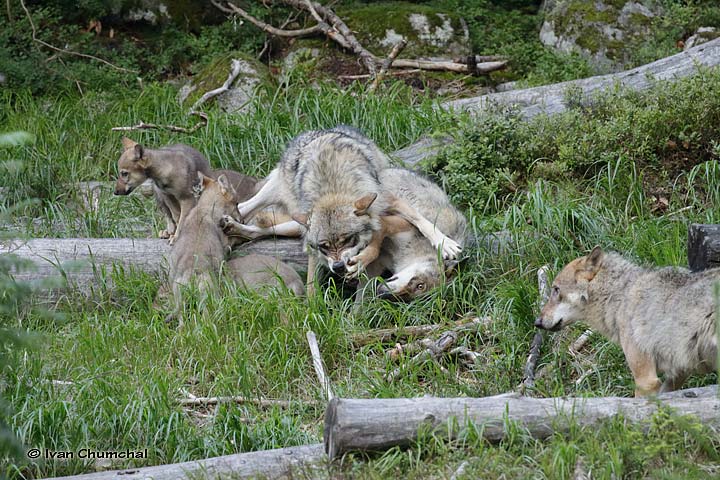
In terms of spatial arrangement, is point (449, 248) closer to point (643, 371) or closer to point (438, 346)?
point (438, 346)

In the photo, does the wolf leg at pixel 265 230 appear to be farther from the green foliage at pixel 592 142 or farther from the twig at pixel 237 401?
the twig at pixel 237 401

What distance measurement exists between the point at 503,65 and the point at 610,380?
307 inches

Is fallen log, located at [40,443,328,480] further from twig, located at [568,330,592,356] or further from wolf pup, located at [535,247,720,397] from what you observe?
twig, located at [568,330,592,356]

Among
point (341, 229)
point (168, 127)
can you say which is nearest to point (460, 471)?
point (341, 229)

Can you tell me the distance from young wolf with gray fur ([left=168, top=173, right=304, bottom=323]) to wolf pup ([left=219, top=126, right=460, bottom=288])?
172 millimetres

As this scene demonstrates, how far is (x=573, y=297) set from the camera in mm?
5805

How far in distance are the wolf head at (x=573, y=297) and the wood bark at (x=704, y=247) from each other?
28.1 inches

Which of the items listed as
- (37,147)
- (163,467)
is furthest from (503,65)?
(163,467)

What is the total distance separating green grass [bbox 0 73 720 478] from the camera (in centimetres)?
441

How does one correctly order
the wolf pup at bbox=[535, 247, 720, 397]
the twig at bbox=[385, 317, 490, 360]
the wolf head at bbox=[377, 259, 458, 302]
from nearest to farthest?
the wolf pup at bbox=[535, 247, 720, 397] < the twig at bbox=[385, 317, 490, 360] < the wolf head at bbox=[377, 259, 458, 302]

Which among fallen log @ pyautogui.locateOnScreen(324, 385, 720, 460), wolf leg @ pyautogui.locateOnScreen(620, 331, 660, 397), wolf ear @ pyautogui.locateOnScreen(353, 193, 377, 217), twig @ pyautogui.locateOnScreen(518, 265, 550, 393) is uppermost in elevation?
fallen log @ pyautogui.locateOnScreen(324, 385, 720, 460)

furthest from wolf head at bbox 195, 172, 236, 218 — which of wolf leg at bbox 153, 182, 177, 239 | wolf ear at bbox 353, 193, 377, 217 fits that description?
wolf ear at bbox 353, 193, 377, 217

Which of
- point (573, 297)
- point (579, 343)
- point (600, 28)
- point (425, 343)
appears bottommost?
point (425, 343)

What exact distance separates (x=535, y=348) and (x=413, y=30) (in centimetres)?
826
